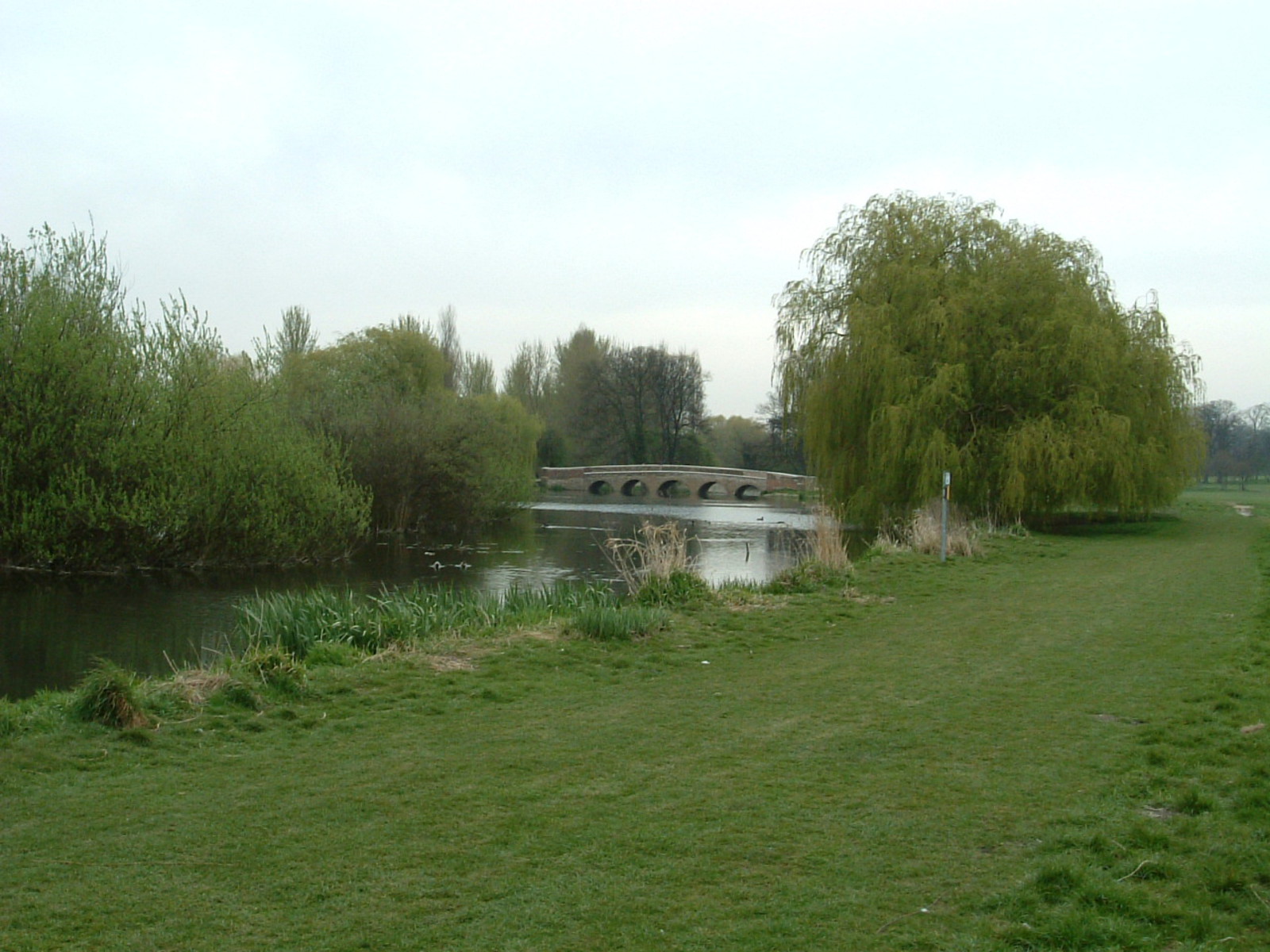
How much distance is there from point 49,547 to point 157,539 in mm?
1957

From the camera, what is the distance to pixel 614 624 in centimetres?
995

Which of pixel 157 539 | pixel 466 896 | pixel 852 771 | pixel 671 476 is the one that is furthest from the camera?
pixel 671 476

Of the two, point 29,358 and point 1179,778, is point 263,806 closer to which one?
point 1179,778

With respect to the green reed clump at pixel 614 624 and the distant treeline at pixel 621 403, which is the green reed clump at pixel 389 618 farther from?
the distant treeline at pixel 621 403

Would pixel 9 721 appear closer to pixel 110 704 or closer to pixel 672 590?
pixel 110 704

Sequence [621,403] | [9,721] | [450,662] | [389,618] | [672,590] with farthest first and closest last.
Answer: [621,403] → [672,590] → [389,618] → [450,662] → [9,721]

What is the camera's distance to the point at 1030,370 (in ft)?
83.5

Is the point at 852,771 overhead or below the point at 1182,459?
below

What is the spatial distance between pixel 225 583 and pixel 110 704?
15.1 m

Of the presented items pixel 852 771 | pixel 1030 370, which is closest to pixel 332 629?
pixel 852 771

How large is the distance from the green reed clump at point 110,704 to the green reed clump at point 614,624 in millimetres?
4183

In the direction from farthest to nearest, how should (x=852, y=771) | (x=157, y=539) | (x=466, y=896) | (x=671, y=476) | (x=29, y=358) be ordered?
(x=671, y=476) < (x=157, y=539) < (x=29, y=358) < (x=852, y=771) < (x=466, y=896)

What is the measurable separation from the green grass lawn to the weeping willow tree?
15922 millimetres

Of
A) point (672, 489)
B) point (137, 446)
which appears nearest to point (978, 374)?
point (137, 446)
